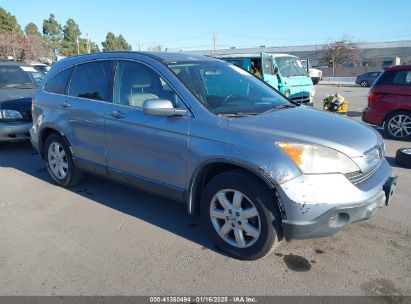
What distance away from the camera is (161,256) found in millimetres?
3432

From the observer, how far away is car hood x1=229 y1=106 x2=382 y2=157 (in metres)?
3.05

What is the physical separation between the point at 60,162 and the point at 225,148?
3.00 metres

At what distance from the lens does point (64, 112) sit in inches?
192

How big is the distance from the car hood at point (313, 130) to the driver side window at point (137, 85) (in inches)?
38.0

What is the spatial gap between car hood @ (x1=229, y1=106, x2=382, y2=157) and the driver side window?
0.97 metres

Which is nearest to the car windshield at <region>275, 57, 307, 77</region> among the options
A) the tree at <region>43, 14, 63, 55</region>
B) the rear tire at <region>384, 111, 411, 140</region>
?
the rear tire at <region>384, 111, 411, 140</region>

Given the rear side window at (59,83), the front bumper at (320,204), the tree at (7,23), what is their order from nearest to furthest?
the front bumper at (320,204) → the rear side window at (59,83) → the tree at (7,23)

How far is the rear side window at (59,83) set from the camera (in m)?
5.02

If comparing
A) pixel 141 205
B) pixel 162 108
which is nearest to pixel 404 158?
pixel 141 205

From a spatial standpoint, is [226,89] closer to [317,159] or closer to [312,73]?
[317,159]

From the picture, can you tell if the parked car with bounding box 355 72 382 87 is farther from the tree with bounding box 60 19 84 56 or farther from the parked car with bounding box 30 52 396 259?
the tree with bounding box 60 19 84 56

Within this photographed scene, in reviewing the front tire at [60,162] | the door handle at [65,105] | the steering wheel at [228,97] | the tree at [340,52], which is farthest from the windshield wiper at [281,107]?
the tree at [340,52]

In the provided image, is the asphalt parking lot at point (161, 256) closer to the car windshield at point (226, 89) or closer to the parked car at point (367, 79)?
the car windshield at point (226, 89)

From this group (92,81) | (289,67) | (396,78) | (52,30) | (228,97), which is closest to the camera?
(228,97)
